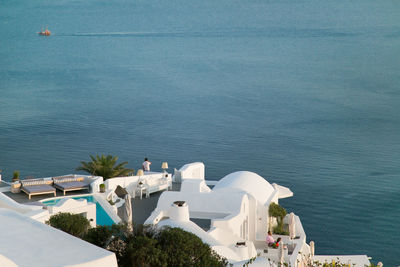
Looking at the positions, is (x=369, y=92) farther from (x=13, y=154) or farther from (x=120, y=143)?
(x=13, y=154)

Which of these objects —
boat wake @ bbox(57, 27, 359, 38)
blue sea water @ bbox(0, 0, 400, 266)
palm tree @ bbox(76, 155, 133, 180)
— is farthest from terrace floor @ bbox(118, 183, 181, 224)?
boat wake @ bbox(57, 27, 359, 38)

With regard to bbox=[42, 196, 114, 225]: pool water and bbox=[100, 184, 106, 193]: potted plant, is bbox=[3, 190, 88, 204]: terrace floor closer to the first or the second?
bbox=[42, 196, 114, 225]: pool water

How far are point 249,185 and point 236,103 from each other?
5482 centimetres

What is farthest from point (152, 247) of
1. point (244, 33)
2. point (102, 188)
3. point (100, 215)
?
point (244, 33)

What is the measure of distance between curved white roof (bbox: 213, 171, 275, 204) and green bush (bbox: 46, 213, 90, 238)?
1055cm

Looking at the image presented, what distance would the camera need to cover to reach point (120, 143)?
6184cm

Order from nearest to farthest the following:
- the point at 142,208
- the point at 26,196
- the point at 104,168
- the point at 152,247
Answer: the point at 152,247 → the point at 26,196 → the point at 142,208 → the point at 104,168

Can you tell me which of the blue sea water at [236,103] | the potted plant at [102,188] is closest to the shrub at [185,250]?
the potted plant at [102,188]

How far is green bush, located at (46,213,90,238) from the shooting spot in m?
16.4

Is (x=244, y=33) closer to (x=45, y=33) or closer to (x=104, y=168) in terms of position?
(x=45, y=33)

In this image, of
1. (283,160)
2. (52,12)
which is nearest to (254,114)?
(283,160)

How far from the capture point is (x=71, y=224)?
16.7m

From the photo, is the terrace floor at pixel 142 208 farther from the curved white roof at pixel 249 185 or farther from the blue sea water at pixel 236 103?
the blue sea water at pixel 236 103

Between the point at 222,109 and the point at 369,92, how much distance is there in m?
24.2
